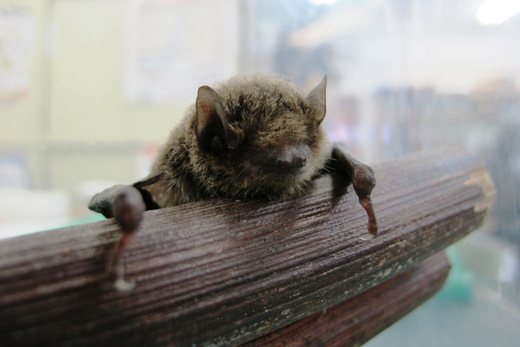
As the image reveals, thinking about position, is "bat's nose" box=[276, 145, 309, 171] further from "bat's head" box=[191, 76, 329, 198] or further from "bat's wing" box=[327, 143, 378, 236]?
"bat's wing" box=[327, 143, 378, 236]

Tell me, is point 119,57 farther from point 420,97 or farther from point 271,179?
point 271,179

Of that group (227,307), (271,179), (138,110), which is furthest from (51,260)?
(138,110)

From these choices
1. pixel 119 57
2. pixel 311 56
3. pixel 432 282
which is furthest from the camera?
pixel 119 57

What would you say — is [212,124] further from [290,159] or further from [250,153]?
[290,159]

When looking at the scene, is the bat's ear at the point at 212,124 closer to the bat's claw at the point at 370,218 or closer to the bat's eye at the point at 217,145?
the bat's eye at the point at 217,145

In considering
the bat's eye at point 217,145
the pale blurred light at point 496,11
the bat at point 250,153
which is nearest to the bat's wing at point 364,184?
the bat at point 250,153

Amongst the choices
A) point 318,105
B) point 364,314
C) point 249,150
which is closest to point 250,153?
point 249,150
